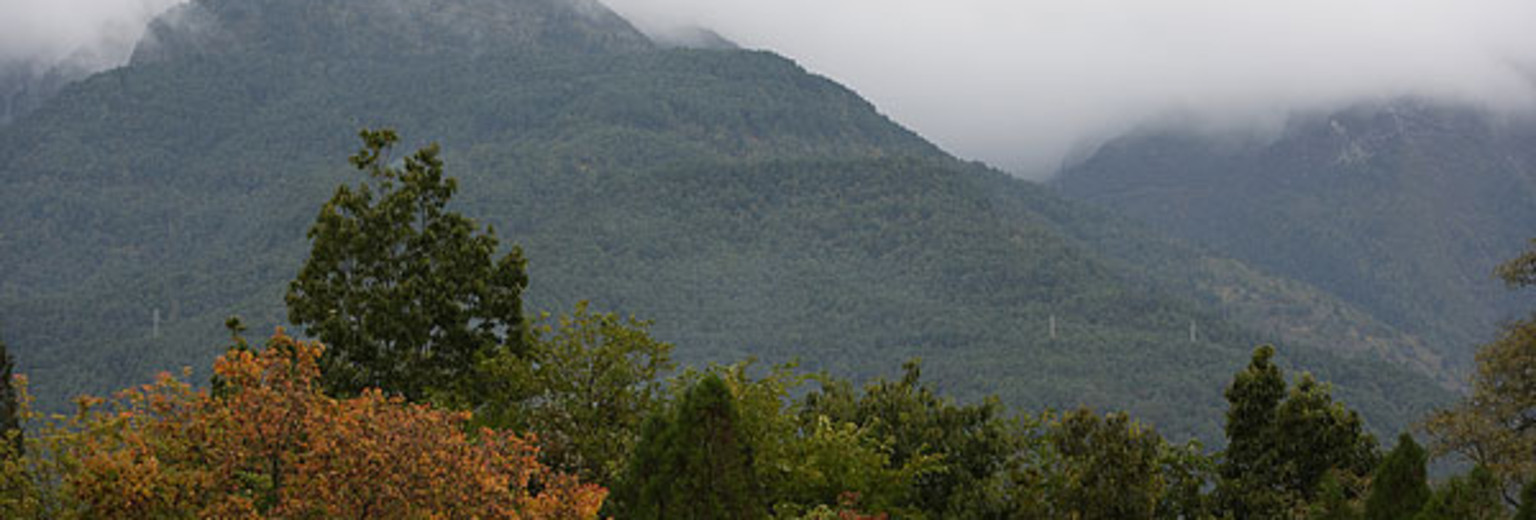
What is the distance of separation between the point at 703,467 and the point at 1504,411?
2080cm

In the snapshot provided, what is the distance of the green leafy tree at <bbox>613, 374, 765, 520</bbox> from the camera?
17438 millimetres

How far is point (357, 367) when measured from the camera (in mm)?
29656

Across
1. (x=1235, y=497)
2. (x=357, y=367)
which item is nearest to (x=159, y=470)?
(x=357, y=367)

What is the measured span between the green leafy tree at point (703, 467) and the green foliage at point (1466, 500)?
934 centimetres

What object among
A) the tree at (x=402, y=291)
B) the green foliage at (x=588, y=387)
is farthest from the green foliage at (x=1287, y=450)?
the tree at (x=402, y=291)

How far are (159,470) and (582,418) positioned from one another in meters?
11.1

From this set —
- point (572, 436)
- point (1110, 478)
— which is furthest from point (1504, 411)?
point (572, 436)

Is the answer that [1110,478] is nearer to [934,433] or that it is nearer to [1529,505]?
[1529,505]

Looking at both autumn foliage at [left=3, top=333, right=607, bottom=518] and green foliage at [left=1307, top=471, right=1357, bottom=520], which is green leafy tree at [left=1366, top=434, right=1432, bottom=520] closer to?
green foliage at [left=1307, top=471, right=1357, bottom=520]

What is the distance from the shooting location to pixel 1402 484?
22188mm

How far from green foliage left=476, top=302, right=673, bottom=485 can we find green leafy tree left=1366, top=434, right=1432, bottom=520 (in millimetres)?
11385

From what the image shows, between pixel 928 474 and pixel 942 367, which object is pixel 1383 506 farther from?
pixel 942 367

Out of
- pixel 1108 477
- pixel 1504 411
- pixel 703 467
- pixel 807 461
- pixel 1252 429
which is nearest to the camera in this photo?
pixel 703 467

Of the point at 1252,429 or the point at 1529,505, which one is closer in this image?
the point at 1529,505
